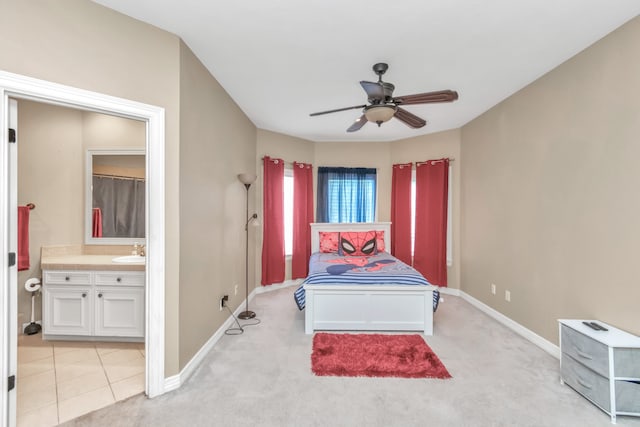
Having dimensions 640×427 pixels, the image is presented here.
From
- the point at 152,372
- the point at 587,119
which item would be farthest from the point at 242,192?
the point at 587,119

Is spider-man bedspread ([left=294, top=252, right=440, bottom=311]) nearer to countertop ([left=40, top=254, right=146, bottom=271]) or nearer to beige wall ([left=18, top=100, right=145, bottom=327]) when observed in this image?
countertop ([left=40, top=254, right=146, bottom=271])

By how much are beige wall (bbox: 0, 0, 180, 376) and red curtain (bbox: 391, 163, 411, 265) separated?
12.7 feet

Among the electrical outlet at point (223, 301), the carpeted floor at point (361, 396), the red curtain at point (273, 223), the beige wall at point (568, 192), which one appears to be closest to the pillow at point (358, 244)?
the red curtain at point (273, 223)

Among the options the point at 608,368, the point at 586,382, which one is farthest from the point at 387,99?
the point at 586,382

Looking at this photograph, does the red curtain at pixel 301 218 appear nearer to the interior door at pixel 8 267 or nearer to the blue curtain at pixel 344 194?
the blue curtain at pixel 344 194

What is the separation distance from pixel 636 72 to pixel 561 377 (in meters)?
2.30

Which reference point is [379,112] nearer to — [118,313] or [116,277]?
[116,277]

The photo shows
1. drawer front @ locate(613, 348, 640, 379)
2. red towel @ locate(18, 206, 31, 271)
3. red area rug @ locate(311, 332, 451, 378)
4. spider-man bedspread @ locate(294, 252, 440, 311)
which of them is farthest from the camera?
spider-man bedspread @ locate(294, 252, 440, 311)

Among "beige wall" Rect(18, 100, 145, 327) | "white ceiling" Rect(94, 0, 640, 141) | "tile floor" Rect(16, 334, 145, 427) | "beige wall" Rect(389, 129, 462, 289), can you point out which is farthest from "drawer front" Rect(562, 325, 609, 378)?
"beige wall" Rect(18, 100, 145, 327)

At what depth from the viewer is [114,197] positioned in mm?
3369

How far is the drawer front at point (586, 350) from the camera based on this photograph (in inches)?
74.6

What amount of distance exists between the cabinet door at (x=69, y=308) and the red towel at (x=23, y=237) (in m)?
0.40

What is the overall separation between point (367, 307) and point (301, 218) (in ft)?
7.42

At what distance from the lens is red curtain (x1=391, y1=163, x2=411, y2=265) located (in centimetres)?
510
